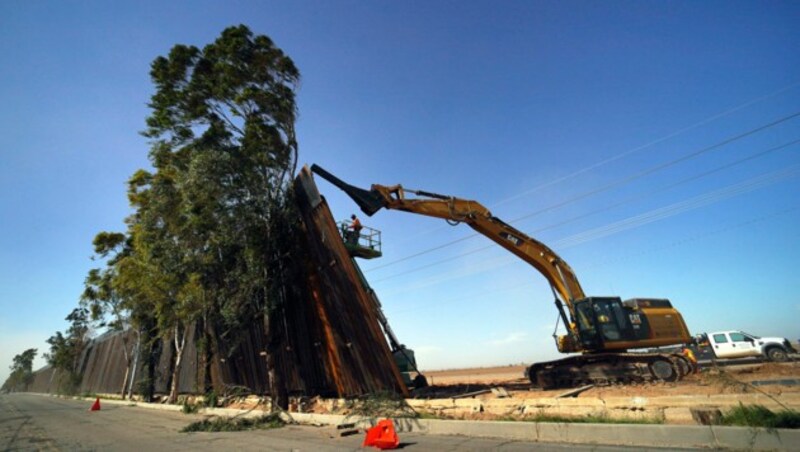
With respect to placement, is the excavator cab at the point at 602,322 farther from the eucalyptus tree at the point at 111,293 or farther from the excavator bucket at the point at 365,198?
the eucalyptus tree at the point at 111,293

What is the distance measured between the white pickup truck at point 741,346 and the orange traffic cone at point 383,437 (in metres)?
19.0

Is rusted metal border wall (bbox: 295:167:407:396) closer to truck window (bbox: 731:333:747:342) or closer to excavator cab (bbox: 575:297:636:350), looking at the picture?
excavator cab (bbox: 575:297:636:350)

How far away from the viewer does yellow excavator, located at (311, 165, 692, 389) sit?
14.0 m

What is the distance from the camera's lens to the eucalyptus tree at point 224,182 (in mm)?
14609

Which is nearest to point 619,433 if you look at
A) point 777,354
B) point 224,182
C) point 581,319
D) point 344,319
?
point 581,319

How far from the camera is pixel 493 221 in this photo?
1550 centimetres

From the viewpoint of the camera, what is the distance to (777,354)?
19.9 metres

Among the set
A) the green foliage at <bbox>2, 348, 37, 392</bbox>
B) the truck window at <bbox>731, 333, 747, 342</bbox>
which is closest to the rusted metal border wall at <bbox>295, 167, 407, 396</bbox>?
the truck window at <bbox>731, 333, 747, 342</bbox>

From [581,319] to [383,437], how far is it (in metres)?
9.93

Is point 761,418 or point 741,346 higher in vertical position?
point 741,346

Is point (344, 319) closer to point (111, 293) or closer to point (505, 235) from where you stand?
point (505, 235)

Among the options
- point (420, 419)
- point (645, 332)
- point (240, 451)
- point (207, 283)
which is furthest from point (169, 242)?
point (645, 332)

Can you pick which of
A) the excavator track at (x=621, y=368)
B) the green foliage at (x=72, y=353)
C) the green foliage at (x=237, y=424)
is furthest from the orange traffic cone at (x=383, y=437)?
the green foliage at (x=72, y=353)

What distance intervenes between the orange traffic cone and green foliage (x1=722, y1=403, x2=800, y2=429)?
5.69m
